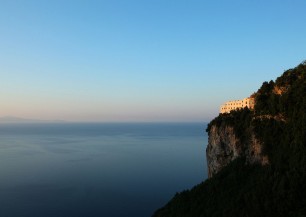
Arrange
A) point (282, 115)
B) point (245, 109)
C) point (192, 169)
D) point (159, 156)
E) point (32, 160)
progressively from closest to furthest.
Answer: point (282, 115) → point (245, 109) → point (192, 169) → point (32, 160) → point (159, 156)

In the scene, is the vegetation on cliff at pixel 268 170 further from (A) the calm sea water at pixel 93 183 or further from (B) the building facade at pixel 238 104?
(A) the calm sea water at pixel 93 183

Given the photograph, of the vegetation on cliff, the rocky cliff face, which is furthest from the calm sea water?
the vegetation on cliff

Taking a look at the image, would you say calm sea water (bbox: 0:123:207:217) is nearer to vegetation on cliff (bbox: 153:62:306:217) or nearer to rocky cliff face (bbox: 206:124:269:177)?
rocky cliff face (bbox: 206:124:269:177)

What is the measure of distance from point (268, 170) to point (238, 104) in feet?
73.9

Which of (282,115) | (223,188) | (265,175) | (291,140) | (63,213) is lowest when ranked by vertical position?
(63,213)

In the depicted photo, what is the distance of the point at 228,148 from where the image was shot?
57.9m

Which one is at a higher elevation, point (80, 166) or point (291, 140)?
point (291, 140)

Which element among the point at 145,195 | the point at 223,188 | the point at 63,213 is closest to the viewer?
the point at 223,188

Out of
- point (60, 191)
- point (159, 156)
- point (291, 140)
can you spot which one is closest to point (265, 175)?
point (291, 140)

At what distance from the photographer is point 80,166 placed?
441 feet

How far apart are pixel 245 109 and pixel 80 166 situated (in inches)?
3714

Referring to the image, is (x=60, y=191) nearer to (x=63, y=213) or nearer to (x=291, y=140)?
(x=63, y=213)

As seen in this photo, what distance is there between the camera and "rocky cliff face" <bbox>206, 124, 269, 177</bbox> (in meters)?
48.6

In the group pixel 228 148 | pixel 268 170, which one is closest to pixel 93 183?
pixel 228 148
